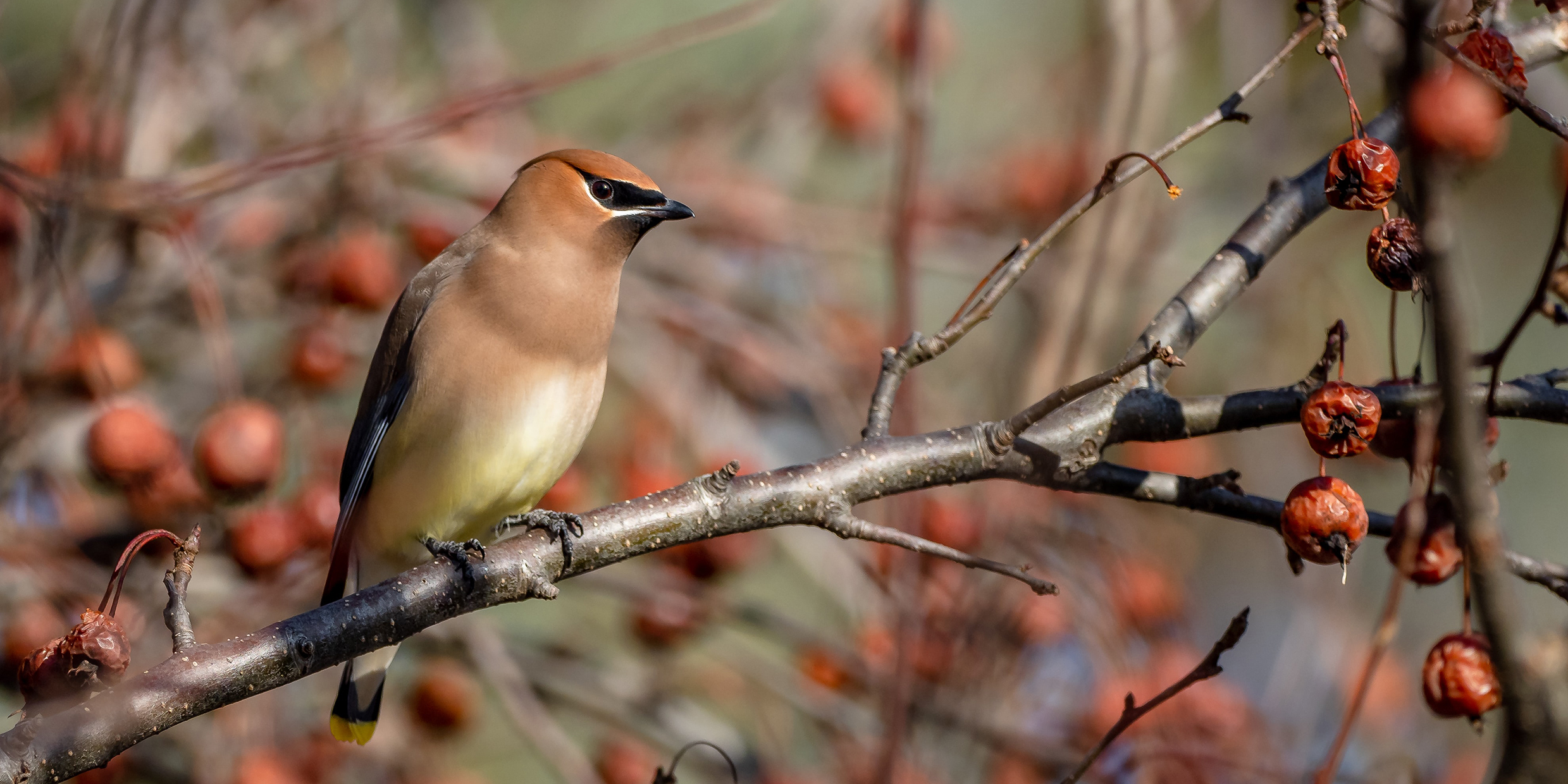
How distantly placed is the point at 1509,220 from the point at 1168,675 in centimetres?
612

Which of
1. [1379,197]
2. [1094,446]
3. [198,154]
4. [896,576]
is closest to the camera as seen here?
[1379,197]

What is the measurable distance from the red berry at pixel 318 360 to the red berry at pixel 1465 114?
122 inches

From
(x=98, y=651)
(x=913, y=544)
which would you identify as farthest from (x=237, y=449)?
(x=913, y=544)

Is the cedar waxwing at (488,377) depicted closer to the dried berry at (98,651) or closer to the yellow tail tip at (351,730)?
the yellow tail tip at (351,730)

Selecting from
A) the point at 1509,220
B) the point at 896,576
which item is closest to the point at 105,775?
the point at 896,576

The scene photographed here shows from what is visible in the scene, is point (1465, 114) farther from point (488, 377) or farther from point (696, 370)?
point (696, 370)

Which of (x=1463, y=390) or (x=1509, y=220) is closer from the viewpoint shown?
(x=1463, y=390)

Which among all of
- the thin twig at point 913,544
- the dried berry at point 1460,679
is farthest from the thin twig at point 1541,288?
the thin twig at point 913,544

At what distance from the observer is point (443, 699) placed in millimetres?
4000

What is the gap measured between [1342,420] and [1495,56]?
0.57 m

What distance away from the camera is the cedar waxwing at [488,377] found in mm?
3246

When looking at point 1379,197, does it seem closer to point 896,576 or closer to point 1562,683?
point 1562,683

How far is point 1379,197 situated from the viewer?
1.96 meters

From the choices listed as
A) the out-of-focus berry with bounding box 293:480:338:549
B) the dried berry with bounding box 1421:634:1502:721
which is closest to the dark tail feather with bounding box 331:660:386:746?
the out-of-focus berry with bounding box 293:480:338:549
